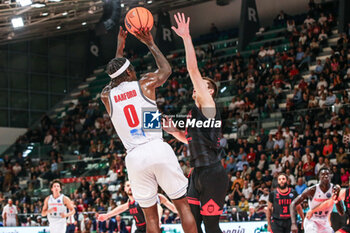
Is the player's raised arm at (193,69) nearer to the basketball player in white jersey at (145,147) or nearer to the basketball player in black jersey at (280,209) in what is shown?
the basketball player in white jersey at (145,147)

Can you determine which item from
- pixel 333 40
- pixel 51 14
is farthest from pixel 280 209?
pixel 51 14

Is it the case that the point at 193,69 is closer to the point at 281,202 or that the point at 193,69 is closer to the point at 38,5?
the point at 281,202

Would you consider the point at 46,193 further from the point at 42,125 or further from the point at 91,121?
the point at 42,125

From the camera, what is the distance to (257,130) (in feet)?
56.4

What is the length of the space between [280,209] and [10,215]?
1119 centimetres

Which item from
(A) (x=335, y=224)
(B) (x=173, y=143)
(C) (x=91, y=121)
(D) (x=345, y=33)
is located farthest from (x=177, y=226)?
(C) (x=91, y=121)

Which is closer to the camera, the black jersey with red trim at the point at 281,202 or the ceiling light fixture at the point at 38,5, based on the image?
the black jersey with red trim at the point at 281,202

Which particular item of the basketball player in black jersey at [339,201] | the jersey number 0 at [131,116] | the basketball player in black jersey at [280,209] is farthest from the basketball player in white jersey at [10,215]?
the jersey number 0 at [131,116]

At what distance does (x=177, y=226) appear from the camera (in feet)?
42.6

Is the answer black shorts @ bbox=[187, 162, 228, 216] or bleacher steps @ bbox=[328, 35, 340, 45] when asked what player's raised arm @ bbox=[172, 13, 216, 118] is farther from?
bleacher steps @ bbox=[328, 35, 340, 45]

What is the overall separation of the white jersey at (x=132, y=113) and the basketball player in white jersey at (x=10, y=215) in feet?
45.4

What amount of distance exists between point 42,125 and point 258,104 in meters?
13.6

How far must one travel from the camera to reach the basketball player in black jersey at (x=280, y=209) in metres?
10.3

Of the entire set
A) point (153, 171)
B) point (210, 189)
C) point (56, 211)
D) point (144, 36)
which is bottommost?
point (56, 211)
